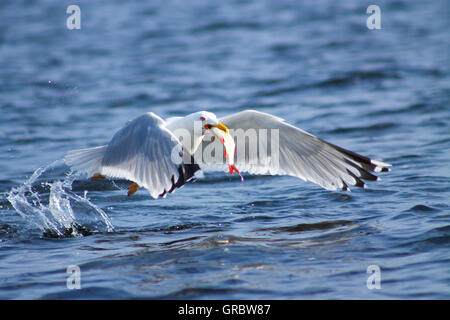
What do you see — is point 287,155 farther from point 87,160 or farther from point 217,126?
point 87,160

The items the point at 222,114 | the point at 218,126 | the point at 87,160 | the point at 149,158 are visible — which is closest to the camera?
the point at 149,158

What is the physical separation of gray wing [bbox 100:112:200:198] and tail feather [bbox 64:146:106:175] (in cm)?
13

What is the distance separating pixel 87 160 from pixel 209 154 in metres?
1.20

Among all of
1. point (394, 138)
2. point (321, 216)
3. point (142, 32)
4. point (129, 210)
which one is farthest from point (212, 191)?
point (142, 32)

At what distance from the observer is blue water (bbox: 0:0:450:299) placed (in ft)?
16.1

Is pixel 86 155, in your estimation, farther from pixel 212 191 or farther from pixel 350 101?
pixel 350 101

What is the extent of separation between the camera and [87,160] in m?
5.87

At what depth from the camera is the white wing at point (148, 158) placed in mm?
5262

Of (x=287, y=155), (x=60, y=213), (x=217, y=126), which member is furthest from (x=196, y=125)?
(x=60, y=213)

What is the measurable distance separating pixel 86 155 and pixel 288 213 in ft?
6.64

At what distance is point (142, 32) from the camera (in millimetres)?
18547

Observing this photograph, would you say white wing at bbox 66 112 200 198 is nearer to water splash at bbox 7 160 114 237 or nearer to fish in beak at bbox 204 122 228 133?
fish in beak at bbox 204 122 228 133

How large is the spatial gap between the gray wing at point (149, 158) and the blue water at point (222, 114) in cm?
60
